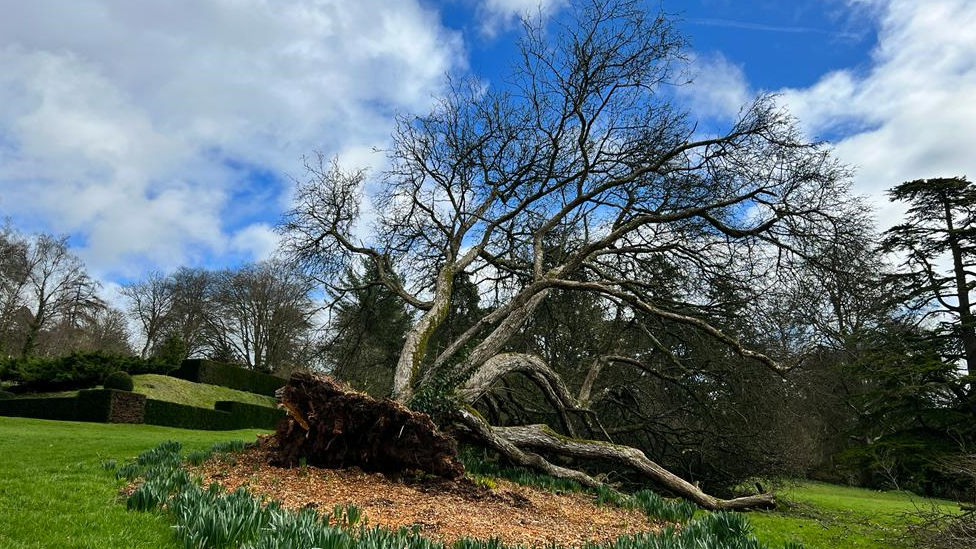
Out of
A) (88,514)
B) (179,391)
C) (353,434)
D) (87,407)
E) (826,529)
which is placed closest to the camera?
(88,514)

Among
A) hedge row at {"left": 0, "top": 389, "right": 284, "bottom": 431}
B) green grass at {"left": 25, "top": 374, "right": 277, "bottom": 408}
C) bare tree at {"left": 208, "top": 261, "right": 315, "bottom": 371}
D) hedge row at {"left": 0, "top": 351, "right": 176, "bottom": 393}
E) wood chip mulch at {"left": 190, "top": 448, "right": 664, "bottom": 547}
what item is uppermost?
bare tree at {"left": 208, "top": 261, "right": 315, "bottom": 371}

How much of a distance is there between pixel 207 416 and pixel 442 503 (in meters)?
16.3

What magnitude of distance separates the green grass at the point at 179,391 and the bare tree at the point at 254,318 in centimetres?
736

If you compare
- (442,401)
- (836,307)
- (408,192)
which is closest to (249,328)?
(408,192)

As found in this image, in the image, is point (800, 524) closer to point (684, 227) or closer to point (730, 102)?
point (684, 227)

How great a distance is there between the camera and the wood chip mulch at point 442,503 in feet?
14.8

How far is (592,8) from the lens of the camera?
920 centimetres

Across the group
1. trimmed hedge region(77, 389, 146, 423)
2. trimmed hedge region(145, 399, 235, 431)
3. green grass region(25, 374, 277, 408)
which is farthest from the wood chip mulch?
green grass region(25, 374, 277, 408)

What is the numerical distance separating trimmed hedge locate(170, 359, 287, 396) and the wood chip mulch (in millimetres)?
18609

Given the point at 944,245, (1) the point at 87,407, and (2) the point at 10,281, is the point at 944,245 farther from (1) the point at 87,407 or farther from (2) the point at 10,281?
(2) the point at 10,281

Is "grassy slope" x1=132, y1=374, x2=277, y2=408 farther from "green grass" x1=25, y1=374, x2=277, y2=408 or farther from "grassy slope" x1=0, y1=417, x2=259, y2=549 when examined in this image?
"grassy slope" x1=0, y1=417, x2=259, y2=549

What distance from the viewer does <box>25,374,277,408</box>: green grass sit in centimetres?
2027

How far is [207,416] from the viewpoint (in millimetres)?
18844

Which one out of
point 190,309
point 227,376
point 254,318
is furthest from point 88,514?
point 190,309
